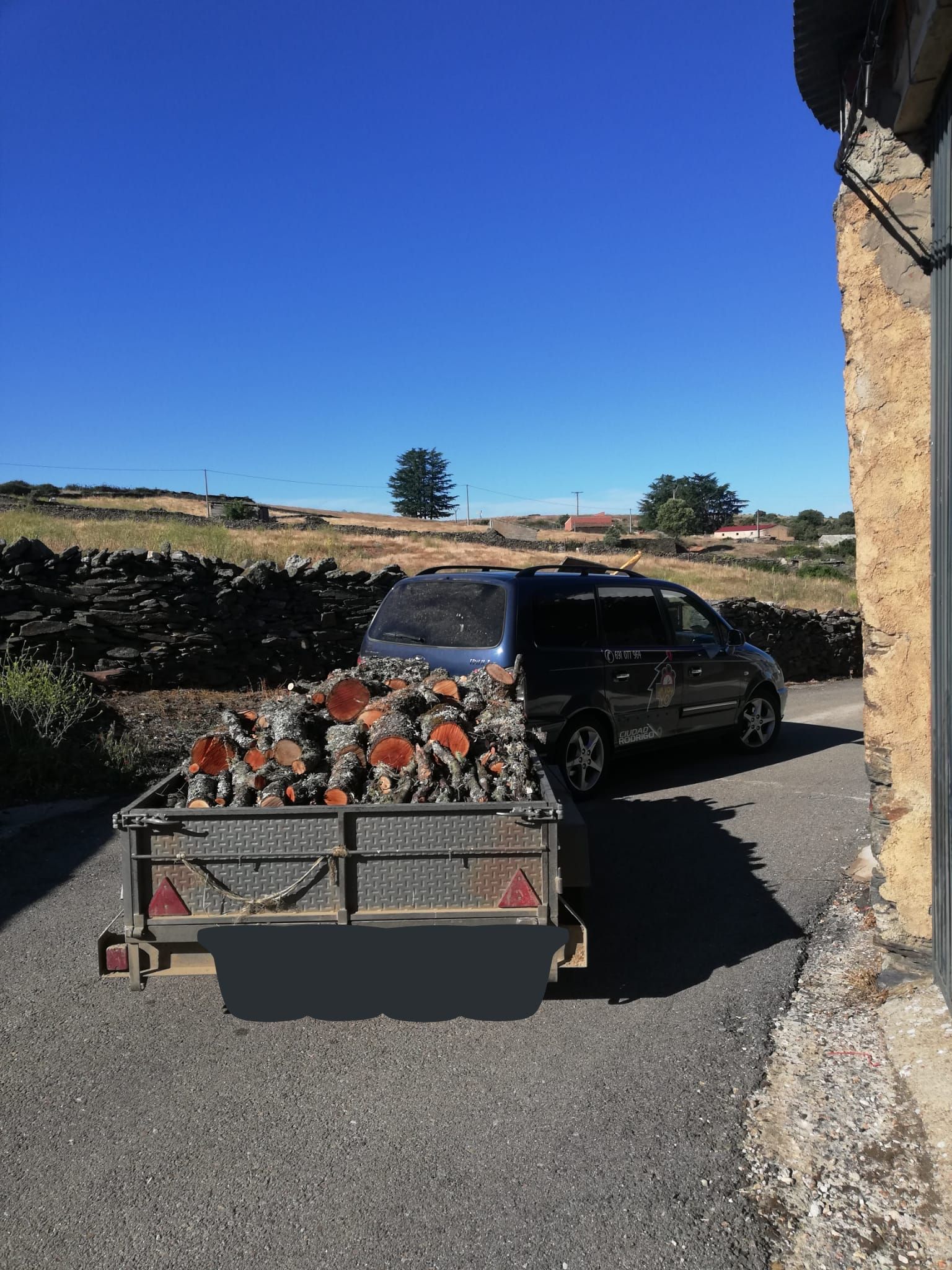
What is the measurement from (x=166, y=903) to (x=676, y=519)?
92.7 metres

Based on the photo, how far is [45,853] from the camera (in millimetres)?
6020

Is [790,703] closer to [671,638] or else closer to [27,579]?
[671,638]

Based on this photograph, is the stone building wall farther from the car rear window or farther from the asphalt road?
the car rear window

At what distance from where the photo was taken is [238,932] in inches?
136

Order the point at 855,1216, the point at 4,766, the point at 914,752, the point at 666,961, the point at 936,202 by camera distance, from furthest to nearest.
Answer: the point at 4,766
the point at 666,961
the point at 914,752
the point at 936,202
the point at 855,1216

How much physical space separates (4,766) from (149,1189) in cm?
552

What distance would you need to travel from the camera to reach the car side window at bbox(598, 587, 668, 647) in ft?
25.6

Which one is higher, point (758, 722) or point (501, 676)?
point (501, 676)

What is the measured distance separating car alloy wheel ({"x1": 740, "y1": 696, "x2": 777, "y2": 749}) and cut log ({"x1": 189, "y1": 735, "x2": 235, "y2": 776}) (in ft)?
21.2

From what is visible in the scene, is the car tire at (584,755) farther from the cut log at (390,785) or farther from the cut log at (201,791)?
the cut log at (201,791)

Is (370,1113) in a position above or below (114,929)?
below

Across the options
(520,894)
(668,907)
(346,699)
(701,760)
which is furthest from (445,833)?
(701,760)

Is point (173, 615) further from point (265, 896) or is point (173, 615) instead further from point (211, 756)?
point (265, 896)

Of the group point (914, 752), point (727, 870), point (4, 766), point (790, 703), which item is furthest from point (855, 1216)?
point (790, 703)
